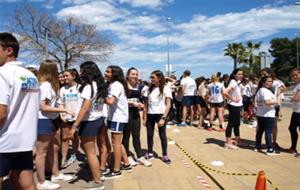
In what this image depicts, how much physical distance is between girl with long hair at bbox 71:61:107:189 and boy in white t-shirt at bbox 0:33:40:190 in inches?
81.5

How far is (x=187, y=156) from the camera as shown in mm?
8539

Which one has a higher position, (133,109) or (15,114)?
(15,114)

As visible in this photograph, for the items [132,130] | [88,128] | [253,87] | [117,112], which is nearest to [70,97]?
[117,112]

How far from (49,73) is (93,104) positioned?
0.80m


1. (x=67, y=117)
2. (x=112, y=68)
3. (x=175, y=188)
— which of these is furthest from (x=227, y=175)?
(x=67, y=117)

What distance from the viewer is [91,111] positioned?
5949 millimetres

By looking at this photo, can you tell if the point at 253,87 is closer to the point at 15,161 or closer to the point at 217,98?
the point at 217,98

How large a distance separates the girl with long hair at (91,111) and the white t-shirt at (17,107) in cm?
210

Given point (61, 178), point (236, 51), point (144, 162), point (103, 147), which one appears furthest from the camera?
point (236, 51)

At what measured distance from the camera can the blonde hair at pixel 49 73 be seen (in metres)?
5.92

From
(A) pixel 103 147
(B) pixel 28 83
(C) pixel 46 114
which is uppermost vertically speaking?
(B) pixel 28 83

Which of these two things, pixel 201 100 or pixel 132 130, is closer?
pixel 132 130

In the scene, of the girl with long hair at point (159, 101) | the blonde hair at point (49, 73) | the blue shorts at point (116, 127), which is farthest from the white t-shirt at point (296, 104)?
the blonde hair at point (49, 73)

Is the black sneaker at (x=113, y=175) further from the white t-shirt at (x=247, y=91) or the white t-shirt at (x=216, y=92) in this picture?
the white t-shirt at (x=247, y=91)
